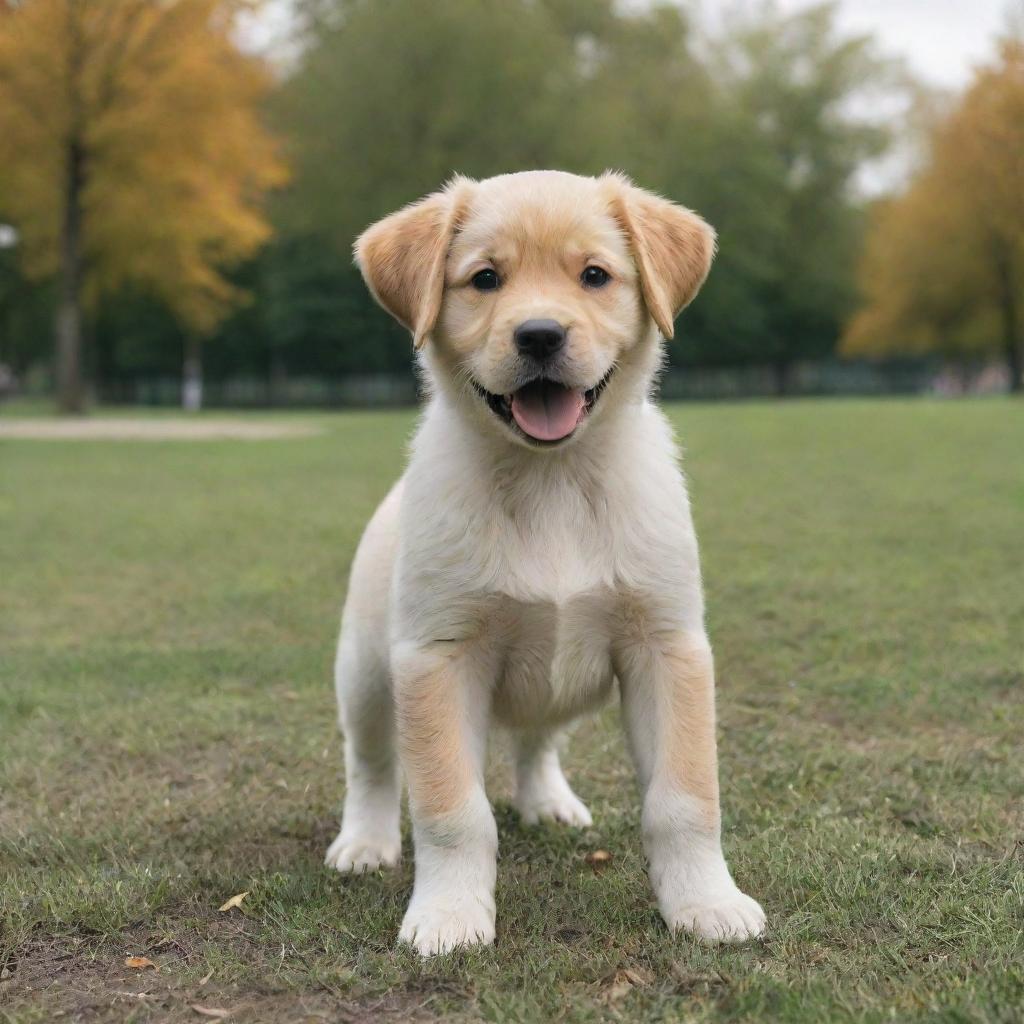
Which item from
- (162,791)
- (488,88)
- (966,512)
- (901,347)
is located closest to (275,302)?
(488,88)

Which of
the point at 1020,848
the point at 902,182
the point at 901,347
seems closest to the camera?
the point at 1020,848

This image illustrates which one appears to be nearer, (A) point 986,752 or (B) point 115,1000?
(B) point 115,1000

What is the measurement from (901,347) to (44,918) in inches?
1911

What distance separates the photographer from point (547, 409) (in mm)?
3033

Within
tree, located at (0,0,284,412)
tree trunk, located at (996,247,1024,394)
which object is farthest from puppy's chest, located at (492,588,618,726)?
tree trunk, located at (996,247,1024,394)

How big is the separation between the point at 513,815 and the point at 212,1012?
1.43 m

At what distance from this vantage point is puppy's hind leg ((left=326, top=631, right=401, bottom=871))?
136 inches

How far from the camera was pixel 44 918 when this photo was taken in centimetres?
298

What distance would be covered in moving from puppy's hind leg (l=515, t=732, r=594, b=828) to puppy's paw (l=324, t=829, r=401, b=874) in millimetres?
448

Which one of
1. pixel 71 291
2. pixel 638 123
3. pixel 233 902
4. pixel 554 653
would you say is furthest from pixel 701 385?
pixel 233 902

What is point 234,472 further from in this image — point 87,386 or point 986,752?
point 87,386

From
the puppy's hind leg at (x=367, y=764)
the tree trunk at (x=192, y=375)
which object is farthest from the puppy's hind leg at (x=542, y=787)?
the tree trunk at (x=192, y=375)

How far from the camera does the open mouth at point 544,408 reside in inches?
118

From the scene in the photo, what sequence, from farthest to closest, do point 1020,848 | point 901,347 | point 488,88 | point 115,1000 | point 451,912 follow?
point 901,347, point 488,88, point 1020,848, point 451,912, point 115,1000
